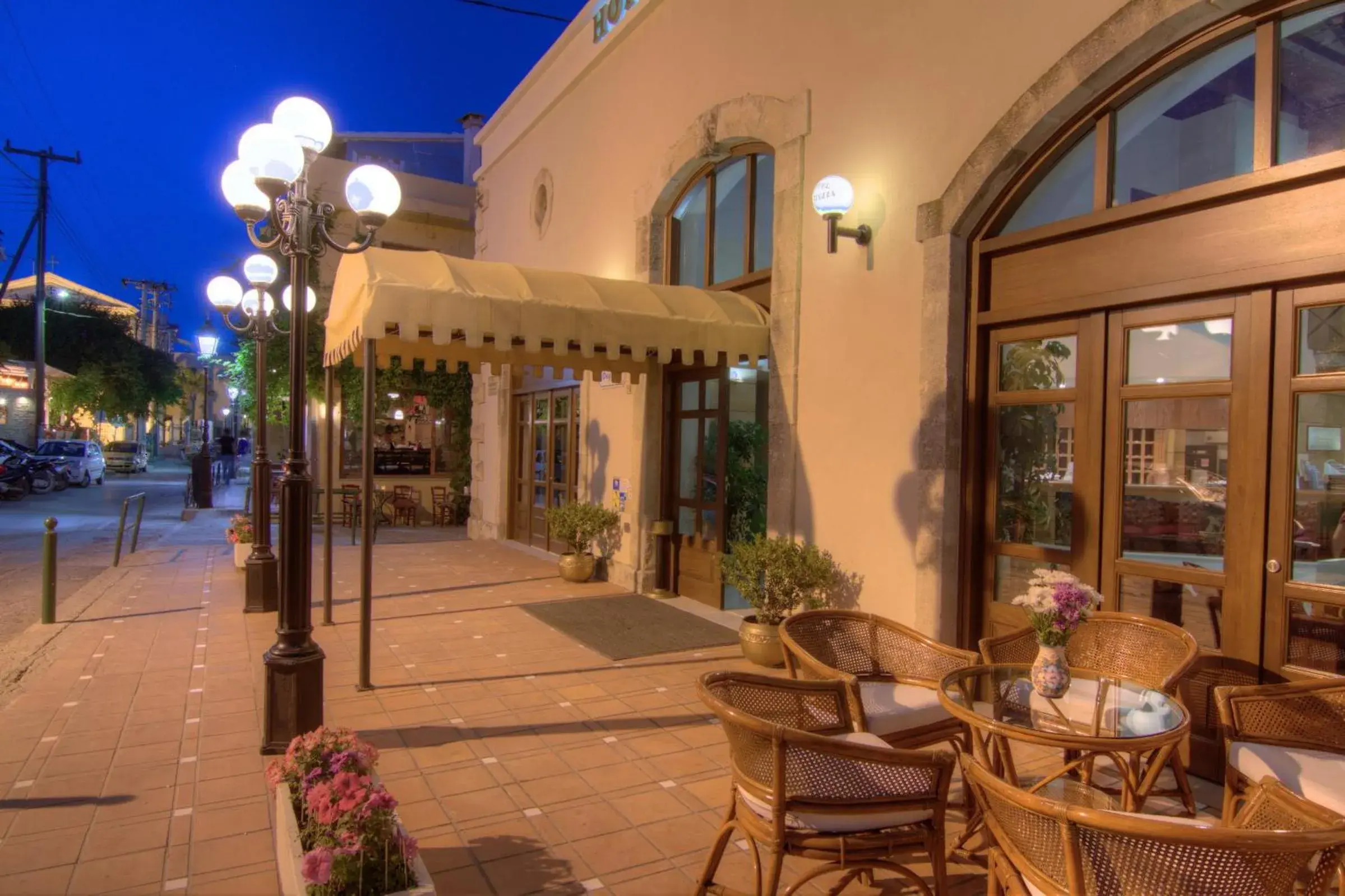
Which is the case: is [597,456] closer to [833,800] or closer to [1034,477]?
[1034,477]

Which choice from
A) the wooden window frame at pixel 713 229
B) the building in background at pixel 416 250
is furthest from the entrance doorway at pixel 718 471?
the building in background at pixel 416 250

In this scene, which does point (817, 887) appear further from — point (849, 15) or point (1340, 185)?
point (849, 15)

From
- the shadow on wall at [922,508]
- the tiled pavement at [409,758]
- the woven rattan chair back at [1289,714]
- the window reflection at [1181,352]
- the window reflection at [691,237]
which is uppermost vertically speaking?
the window reflection at [691,237]

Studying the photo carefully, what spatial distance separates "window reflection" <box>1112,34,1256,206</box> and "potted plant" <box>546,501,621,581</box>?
5.81 meters

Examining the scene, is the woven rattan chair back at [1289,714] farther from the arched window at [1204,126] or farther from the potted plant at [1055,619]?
the arched window at [1204,126]

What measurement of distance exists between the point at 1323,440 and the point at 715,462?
4788 mm

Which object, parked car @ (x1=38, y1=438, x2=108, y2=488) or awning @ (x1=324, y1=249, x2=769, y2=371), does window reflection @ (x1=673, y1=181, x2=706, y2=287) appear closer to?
awning @ (x1=324, y1=249, x2=769, y2=371)

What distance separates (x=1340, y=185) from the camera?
3406 millimetres

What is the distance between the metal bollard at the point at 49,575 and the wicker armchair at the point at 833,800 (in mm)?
6428

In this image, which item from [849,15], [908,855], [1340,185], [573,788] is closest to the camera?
[908,855]

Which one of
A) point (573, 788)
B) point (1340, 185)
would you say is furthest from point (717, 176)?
point (573, 788)

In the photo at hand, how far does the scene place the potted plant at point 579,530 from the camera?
882cm

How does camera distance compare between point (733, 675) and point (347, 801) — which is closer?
point (347, 801)

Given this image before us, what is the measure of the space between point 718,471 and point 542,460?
4.72 m
